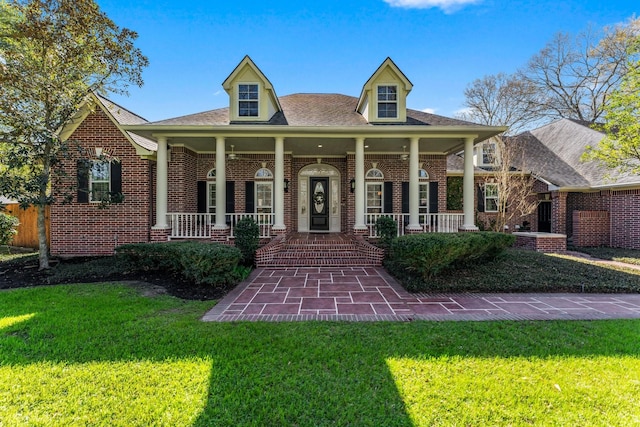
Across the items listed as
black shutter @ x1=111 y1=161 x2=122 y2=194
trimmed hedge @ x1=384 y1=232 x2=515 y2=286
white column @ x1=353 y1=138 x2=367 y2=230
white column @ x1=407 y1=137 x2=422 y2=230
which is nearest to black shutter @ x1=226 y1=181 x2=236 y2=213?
black shutter @ x1=111 y1=161 x2=122 y2=194

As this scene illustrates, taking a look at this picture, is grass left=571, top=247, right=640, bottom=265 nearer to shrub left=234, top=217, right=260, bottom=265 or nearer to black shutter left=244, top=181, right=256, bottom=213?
shrub left=234, top=217, right=260, bottom=265

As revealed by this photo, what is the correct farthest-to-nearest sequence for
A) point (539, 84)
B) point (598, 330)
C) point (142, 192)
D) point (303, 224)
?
1. point (539, 84)
2. point (303, 224)
3. point (142, 192)
4. point (598, 330)

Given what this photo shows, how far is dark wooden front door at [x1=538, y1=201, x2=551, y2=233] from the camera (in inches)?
541

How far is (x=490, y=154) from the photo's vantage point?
14430 mm

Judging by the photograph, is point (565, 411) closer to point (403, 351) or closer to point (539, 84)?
point (403, 351)

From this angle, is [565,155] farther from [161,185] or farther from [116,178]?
[116,178]

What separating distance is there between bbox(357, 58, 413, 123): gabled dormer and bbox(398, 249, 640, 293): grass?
5.67m

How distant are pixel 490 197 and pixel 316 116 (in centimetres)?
950

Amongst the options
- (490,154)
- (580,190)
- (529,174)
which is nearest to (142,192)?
(490,154)

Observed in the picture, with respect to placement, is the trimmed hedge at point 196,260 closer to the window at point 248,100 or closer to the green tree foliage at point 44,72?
the green tree foliage at point 44,72

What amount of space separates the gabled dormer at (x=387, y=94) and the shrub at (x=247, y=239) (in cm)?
540

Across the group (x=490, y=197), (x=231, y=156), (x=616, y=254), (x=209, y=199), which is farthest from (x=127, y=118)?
(x=616, y=254)

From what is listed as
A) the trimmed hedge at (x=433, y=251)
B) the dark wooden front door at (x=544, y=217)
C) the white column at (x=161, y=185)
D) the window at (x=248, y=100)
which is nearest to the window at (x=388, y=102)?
the window at (x=248, y=100)

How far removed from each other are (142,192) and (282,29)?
26.0 ft
